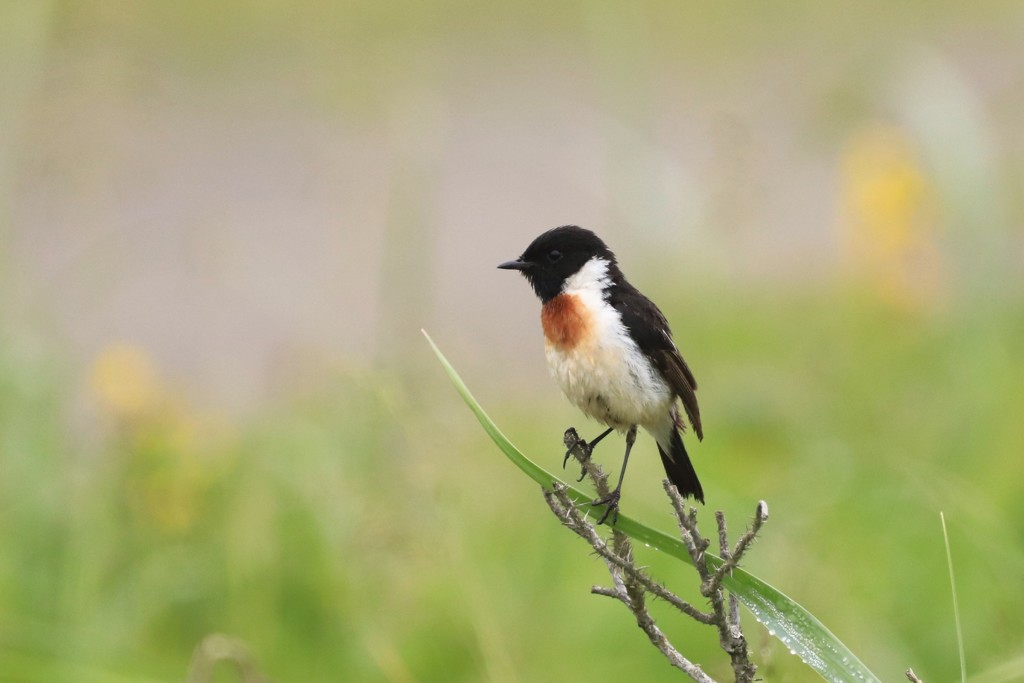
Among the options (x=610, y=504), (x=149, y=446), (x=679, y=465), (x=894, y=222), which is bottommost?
(x=149, y=446)

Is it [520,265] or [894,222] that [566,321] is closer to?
[520,265]

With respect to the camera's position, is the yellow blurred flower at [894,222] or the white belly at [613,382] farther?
the yellow blurred flower at [894,222]

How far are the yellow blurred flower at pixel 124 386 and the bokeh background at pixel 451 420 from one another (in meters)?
0.01

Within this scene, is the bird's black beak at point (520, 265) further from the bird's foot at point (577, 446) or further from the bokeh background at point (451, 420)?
the bird's foot at point (577, 446)

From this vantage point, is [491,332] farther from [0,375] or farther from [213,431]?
[0,375]

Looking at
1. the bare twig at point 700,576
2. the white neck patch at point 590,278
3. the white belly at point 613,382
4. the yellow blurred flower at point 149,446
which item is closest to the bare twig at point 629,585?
the bare twig at point 700,576

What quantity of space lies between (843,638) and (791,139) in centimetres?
739

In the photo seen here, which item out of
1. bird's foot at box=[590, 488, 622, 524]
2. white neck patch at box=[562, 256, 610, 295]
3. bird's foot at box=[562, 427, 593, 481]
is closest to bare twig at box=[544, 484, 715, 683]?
bird's foot at box=[590, 488, 622, 524]

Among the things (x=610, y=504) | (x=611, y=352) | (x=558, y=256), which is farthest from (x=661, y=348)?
(x=610, y=504)

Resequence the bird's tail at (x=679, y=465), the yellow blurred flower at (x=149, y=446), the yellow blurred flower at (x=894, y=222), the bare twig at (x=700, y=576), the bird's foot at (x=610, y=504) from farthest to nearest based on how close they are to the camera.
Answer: the yellow blurred flower at (x=894, y=222), the yellow blurred flower at (x=149, y=446), the bird's tail at (x=679, y=465), the bird's foot at (x=610, y=504), the bare twig at (x=700, y=576)

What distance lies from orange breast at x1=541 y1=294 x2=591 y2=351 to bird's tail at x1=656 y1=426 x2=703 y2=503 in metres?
0.34

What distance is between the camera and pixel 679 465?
3535mm

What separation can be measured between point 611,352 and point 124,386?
212 centimetres

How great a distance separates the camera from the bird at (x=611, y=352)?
3.33m
